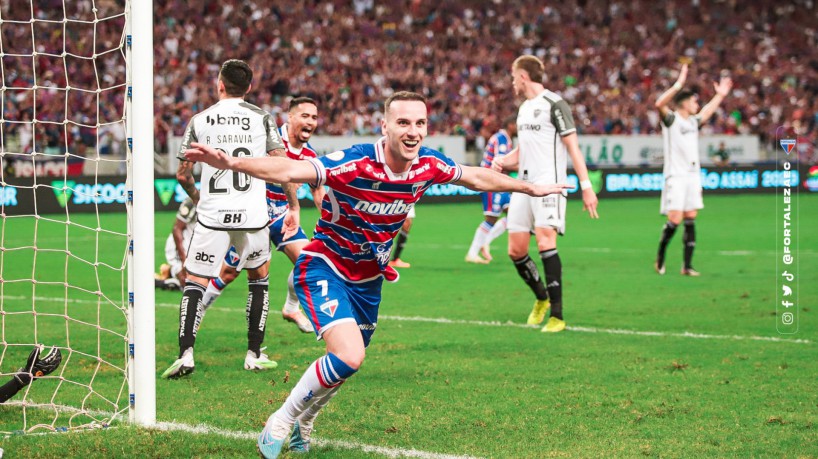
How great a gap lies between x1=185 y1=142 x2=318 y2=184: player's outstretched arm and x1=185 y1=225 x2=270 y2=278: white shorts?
98.9 inches

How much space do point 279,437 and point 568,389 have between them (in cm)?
239

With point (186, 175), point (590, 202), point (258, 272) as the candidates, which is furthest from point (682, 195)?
point (186, 175)

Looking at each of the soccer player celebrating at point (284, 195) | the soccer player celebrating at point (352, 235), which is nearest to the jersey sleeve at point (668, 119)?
the soccer player celebrating at point (284, 195)

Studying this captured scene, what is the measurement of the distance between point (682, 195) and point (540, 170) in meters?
4.93

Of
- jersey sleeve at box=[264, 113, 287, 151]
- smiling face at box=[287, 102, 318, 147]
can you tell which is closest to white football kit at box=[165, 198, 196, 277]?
smiling face at box=[287, 102, 318, 147]

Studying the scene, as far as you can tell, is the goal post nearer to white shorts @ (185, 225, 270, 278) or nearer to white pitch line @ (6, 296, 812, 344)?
white shorts @ (185, 225, 270, 278)

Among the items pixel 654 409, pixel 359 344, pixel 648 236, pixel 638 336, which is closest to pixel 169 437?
pixel 359 344

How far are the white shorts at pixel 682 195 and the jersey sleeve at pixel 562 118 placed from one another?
493 cm

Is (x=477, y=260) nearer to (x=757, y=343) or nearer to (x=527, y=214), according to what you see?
(x=527, y=214)

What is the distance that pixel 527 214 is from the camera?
936 cm

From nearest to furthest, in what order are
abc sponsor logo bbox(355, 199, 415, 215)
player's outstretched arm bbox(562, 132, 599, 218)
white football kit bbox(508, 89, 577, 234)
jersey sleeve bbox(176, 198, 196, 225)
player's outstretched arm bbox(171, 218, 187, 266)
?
1. abc sponsor logo bbox(355, 199, 415, 215)
2. player's outstretched arm bbox(562, 132, 599, 218)
3. white football kit bbox(508, 89, 577, 234)
4. player's outstretched arm bbox(171, 218, 187, 266)
5. jersey sleeve bbox(176, 198, 196, 225)

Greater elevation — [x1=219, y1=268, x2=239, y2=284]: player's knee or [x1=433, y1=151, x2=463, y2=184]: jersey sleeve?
[x1=433, y1=151, x2=463, y2=184]: jersey sleeve

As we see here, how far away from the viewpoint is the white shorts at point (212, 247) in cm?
735

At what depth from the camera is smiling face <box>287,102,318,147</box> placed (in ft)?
28.0
